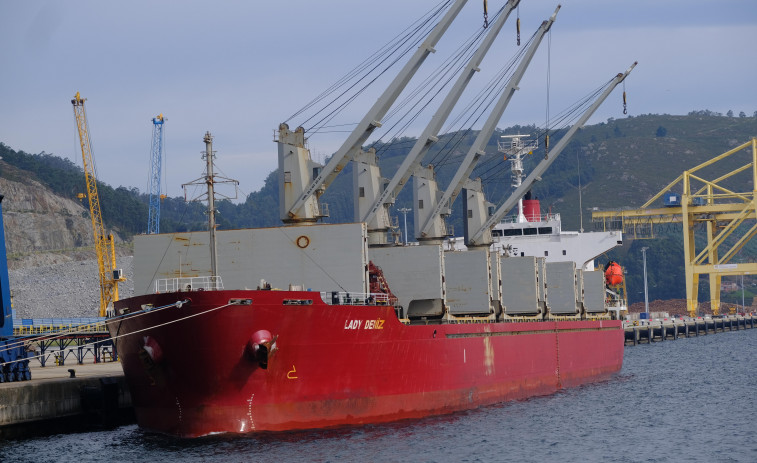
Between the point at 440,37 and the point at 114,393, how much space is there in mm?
16525

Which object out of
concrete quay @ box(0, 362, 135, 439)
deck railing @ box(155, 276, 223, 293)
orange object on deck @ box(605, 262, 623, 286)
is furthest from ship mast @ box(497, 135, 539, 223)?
concrete quay @ box(0, 362, 135, 439)

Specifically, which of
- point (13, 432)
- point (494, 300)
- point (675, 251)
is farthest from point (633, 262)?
point (13, 432)

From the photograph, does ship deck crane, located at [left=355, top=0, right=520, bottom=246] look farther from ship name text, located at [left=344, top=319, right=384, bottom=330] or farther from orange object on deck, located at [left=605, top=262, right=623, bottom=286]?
orange object on deck, located at [left=605, top=262, right=623, bottom=286]

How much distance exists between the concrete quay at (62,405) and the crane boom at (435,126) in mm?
10468

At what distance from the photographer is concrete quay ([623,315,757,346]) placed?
79.2 m

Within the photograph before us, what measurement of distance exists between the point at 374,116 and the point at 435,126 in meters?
4.28

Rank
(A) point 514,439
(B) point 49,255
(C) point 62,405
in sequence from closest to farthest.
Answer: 1. (A) point 514,439
2. (C) point 62,405
3. (B) point 49,255

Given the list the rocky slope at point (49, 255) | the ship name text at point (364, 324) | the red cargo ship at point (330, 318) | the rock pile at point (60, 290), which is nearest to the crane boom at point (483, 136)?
the red cargo ship at point (330, 318)

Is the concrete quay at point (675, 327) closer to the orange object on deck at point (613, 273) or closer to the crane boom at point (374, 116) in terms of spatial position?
the orange object on deck at point (613, 273)

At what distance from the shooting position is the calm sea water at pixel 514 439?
24.0 meters

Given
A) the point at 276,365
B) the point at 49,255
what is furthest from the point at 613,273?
the point at 49,255

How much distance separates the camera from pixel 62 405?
94.4 ft

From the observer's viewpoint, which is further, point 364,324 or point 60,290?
point 60,290

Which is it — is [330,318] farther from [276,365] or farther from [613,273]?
[613,273]
